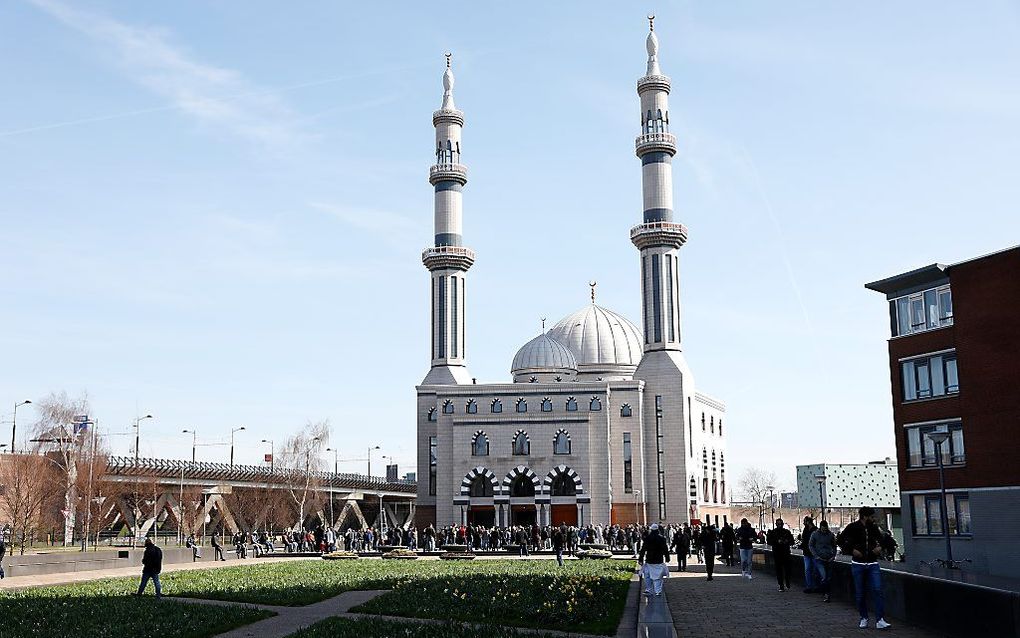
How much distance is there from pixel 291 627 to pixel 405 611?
2.72 m

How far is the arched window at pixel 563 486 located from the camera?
8425cm

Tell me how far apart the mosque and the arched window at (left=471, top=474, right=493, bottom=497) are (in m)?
0.08

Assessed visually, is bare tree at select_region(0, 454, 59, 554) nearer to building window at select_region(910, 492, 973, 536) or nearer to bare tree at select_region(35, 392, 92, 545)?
bare tree at select_region(35, 392, 92, 545)

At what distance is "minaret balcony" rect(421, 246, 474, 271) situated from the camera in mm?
90375

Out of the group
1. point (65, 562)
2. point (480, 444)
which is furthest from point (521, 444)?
point (65, 562)

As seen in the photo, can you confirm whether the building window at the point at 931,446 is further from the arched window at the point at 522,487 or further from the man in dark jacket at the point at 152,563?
the arched window at the point at 522,487

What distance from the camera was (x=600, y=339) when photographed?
328ft

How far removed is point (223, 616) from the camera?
22094mm

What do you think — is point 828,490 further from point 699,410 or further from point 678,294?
point 678,294

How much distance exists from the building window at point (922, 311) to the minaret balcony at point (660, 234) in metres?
38.1

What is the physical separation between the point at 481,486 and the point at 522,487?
341 centimetres

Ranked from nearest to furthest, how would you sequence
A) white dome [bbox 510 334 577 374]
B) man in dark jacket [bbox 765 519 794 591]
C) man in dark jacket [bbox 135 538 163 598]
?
man in dark jacket [bbox 135 538 163 598] → man in dark jacket [bbox 765 519 794 591] → white dome [bbox 510 334 577 374]

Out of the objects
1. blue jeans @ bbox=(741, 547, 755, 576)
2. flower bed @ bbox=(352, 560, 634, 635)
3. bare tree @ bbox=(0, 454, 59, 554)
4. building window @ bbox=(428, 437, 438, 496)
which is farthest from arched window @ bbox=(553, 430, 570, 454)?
flower bed @ bbox=(352, 560, 634, 635)

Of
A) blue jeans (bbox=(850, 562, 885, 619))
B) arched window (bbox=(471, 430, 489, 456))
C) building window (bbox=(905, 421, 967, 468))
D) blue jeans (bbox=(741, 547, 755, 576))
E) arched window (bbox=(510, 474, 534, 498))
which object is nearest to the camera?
blue jeans (bbox=(850, 562, 885, 619))
